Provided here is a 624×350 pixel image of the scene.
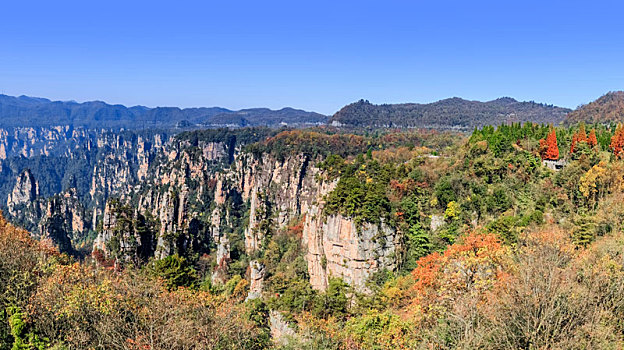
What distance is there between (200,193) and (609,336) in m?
111

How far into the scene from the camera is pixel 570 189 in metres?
34.3

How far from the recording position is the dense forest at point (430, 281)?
16141 mm

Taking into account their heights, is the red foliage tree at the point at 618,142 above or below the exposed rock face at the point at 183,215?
above

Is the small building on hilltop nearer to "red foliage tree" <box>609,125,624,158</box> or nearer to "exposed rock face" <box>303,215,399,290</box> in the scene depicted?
"red foliage tree" <box>609,125,624,158</box>

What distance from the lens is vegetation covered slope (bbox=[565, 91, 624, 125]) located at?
11624cm

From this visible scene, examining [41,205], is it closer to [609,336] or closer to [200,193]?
[200,193]

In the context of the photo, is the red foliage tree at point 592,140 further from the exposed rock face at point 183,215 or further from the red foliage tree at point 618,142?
the exposed rock face at point 183,215

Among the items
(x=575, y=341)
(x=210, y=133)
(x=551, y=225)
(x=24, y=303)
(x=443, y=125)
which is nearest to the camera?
(x=575, y=341)

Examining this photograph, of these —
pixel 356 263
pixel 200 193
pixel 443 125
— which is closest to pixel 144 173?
pixel 200 193

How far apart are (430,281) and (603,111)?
13721 cm

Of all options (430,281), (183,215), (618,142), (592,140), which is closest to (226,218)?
(183,215)

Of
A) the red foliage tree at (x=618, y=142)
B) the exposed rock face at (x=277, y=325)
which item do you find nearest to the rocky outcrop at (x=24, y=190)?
the exposed rock face at (x=277, y=325)

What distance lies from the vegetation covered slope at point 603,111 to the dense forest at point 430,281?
292 ft

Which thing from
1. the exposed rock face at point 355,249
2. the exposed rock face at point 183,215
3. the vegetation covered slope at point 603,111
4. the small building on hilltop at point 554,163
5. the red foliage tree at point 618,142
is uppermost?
the vegetation covered slope at point 603,111
